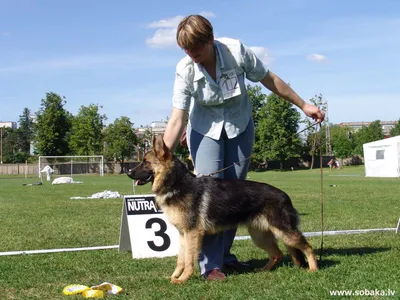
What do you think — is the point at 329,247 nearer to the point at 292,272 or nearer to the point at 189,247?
the point at 292,272

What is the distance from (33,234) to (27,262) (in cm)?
344

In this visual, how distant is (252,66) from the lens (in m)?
6.10

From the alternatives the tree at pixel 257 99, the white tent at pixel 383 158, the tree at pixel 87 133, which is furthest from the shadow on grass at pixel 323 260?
the tree at pixel 257 99

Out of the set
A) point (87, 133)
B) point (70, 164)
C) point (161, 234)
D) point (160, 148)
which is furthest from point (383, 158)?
point (87, 133)

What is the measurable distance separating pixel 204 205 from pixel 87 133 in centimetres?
7643

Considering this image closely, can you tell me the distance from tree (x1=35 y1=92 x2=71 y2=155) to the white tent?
52.7 meters

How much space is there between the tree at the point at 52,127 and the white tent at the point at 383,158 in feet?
173

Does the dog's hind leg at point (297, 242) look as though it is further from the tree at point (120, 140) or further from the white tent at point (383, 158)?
the tree at point (120, 140)

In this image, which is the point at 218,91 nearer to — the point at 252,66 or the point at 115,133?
the point at 252,66

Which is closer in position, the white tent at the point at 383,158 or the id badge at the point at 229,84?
the id badge at the point at 229,84

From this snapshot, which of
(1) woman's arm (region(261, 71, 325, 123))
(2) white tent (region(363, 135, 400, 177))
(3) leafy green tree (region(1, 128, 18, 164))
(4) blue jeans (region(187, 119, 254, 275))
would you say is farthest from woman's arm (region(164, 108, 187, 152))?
(3) leafy green tree (region(1, 128, 18, 164))

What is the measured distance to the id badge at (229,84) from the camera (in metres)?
5.95

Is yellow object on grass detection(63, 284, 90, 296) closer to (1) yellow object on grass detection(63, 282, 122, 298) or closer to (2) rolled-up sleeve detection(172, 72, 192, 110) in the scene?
(1) yellow object on grass detection(63, 282, 122, 298)

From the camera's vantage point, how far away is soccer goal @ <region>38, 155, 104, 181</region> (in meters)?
57.3
